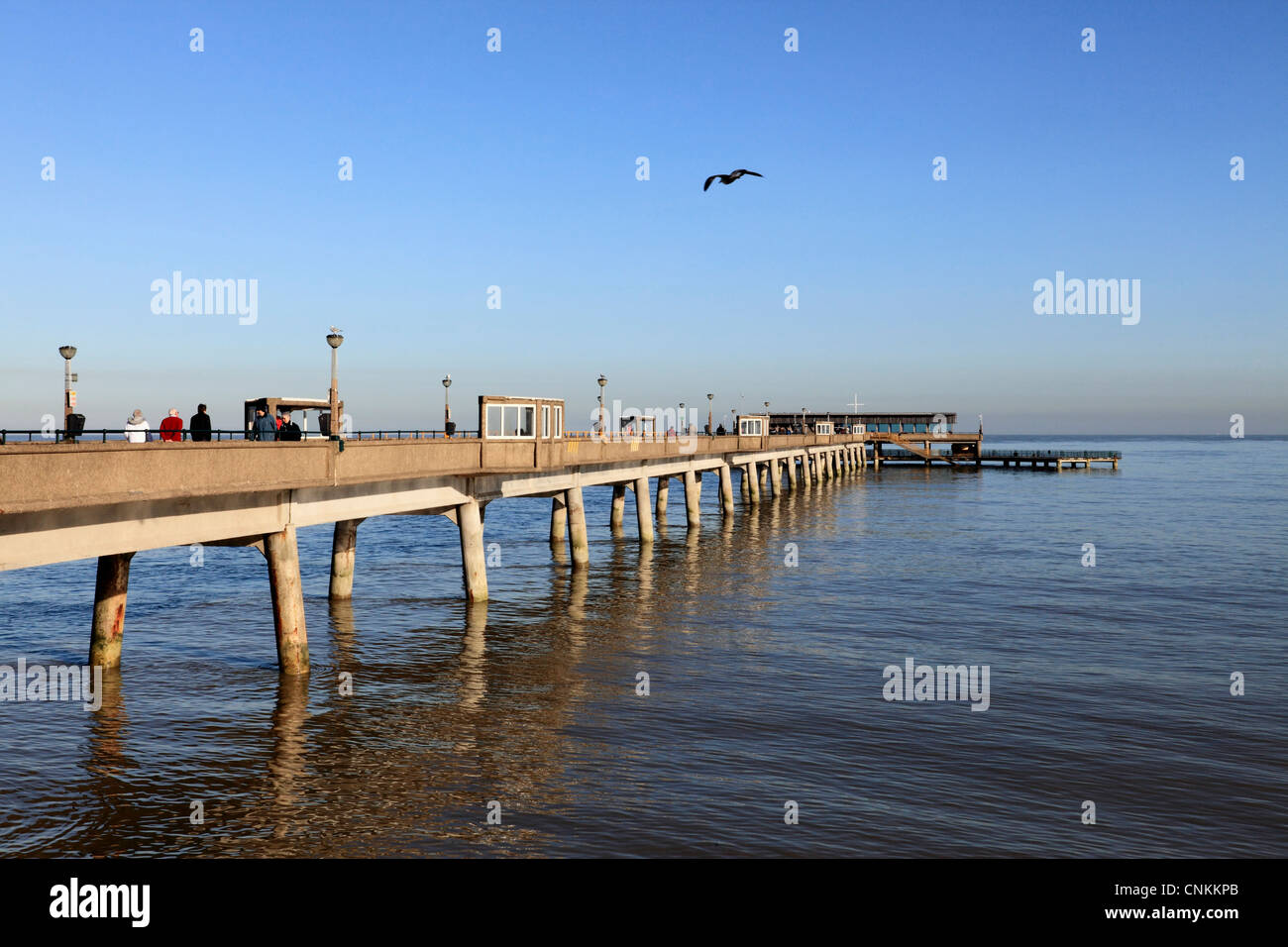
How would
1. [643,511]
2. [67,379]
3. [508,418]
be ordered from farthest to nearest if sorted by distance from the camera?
[643,511] → [508,418] → [67,379]

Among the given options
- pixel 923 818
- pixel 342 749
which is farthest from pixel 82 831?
pixel 923 818

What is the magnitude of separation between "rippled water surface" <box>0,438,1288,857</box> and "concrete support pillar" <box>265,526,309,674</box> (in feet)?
2.01

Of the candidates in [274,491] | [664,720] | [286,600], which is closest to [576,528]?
[286,600]

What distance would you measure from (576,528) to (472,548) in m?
9.64

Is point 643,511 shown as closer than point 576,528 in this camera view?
No

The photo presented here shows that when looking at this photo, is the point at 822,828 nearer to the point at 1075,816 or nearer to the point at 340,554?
the point at 1075,816

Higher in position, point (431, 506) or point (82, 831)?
point (431, 506)

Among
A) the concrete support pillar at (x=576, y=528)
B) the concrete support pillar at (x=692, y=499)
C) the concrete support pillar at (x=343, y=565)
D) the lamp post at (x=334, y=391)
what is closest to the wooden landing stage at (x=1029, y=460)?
the concrete support pillar at (x=692, y=499)

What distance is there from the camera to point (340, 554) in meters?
31.2

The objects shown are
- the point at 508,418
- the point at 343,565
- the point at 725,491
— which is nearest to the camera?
the point at 508,418

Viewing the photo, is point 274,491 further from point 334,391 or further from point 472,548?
Result: point 472,548

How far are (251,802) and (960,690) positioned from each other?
13.2 metres

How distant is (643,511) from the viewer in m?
47.4
